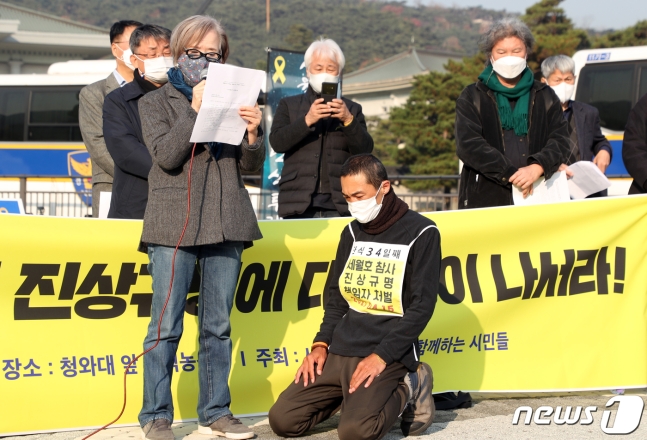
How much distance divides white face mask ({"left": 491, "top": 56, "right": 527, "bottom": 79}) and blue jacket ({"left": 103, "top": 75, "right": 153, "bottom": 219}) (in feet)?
7.52

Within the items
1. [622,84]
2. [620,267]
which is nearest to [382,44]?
[622,84]

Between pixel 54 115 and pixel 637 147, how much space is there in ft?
46.7

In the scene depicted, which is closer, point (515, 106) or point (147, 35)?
point (147, 35)

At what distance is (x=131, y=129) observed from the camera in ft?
15.4

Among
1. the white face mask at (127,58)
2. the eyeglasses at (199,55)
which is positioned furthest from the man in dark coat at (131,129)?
the white face mask at (127,58)

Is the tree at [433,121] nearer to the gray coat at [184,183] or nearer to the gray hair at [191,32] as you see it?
the gray coat at [184,183]

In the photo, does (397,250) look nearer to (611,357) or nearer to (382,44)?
(611,357)

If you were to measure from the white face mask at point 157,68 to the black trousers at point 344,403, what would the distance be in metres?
1.88

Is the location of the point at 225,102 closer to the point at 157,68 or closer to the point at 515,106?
the point at 157,68

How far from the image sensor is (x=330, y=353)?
15.1ft

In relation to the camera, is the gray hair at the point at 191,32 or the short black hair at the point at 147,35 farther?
the short black hair at the point at 147,35

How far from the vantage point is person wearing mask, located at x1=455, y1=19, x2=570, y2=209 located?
532cm

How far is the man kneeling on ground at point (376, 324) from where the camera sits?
170 inches

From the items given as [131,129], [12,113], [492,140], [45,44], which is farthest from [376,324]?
[45,44]
